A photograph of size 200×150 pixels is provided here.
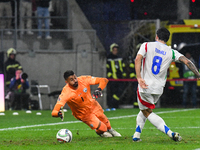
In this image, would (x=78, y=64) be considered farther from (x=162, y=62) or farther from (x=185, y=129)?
(x=162, y=62)

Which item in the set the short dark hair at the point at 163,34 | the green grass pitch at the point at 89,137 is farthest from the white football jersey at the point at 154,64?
the green grass pitch at the point at 89,137

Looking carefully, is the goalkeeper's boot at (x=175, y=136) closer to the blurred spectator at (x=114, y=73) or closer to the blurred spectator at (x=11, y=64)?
the blurred spectator at (x=114, y=73)

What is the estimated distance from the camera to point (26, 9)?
20.1m

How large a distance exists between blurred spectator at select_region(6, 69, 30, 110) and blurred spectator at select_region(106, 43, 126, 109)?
9.50ft

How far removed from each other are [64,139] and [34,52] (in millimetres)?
10123

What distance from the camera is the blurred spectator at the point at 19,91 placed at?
16.9 metres

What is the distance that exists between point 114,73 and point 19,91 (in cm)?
336

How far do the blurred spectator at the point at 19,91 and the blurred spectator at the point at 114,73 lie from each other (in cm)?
290

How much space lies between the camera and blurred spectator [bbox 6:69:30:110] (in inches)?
666

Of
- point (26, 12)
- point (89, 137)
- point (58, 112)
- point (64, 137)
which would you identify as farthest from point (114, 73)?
point (58, 112)

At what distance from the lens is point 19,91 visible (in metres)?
17.0

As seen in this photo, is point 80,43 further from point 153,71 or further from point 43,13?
point 153,71

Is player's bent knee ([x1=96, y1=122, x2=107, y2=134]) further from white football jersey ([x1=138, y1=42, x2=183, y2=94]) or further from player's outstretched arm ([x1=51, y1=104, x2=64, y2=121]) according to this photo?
white football jersey ([x1=138, y1=42, x2=183, y2=94])

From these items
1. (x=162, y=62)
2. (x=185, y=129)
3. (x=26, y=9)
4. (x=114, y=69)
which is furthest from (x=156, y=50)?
(x=26, y=9)
